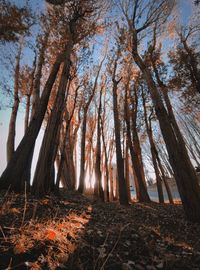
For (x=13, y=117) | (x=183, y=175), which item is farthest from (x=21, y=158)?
(x=183, y=175)

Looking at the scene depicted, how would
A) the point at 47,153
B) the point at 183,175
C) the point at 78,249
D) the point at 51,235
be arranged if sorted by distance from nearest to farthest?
1. the point at 78,249
2. the point at 51,235
3. the point at 183,175
4. the point at 47,153

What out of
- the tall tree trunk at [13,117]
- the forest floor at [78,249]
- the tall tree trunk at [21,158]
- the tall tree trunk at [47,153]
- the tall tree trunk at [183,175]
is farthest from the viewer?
the tall tree trunk at [13,117]

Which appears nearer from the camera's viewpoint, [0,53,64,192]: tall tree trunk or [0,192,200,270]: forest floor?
[0,192,200,270]: forest floor

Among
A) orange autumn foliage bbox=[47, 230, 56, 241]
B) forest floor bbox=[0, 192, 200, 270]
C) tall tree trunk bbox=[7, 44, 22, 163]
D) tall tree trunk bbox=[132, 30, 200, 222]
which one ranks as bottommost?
forest floor bbox=[0, 192, 200, 270]

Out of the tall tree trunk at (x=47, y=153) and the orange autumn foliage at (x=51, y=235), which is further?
the tall tree trunk at (x=47, y=153)

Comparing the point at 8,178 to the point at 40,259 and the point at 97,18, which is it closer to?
the point at 40,259

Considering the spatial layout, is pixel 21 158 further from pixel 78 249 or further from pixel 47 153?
pixel 78 249

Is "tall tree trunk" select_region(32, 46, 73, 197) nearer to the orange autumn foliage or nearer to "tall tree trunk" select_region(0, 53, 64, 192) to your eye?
"tall tree trunk" select_region(0, 53, 64, 192)

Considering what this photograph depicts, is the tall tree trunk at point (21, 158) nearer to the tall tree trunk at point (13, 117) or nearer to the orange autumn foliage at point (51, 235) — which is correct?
the tall tree trunk at point (13, 117)

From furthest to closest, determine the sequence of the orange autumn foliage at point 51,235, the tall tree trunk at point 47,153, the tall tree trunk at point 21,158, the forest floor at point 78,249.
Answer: the tall tree trunk at point 21,158 < the tall tree trunk at point 47,153 < the orange autumn foliage at point 51,235 < the forest floor at point 78,249

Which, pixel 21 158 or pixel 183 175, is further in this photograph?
pixel 21 158

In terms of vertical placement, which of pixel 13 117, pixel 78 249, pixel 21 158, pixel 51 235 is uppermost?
pixel 13 117

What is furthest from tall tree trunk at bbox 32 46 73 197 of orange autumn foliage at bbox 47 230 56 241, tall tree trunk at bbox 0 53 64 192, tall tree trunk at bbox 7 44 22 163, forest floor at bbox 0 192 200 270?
tall tree trunk at bbox 7 44 22 163

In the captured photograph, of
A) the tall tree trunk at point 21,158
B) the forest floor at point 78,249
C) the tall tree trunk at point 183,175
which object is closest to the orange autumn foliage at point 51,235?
the forest floor at point 78,249
